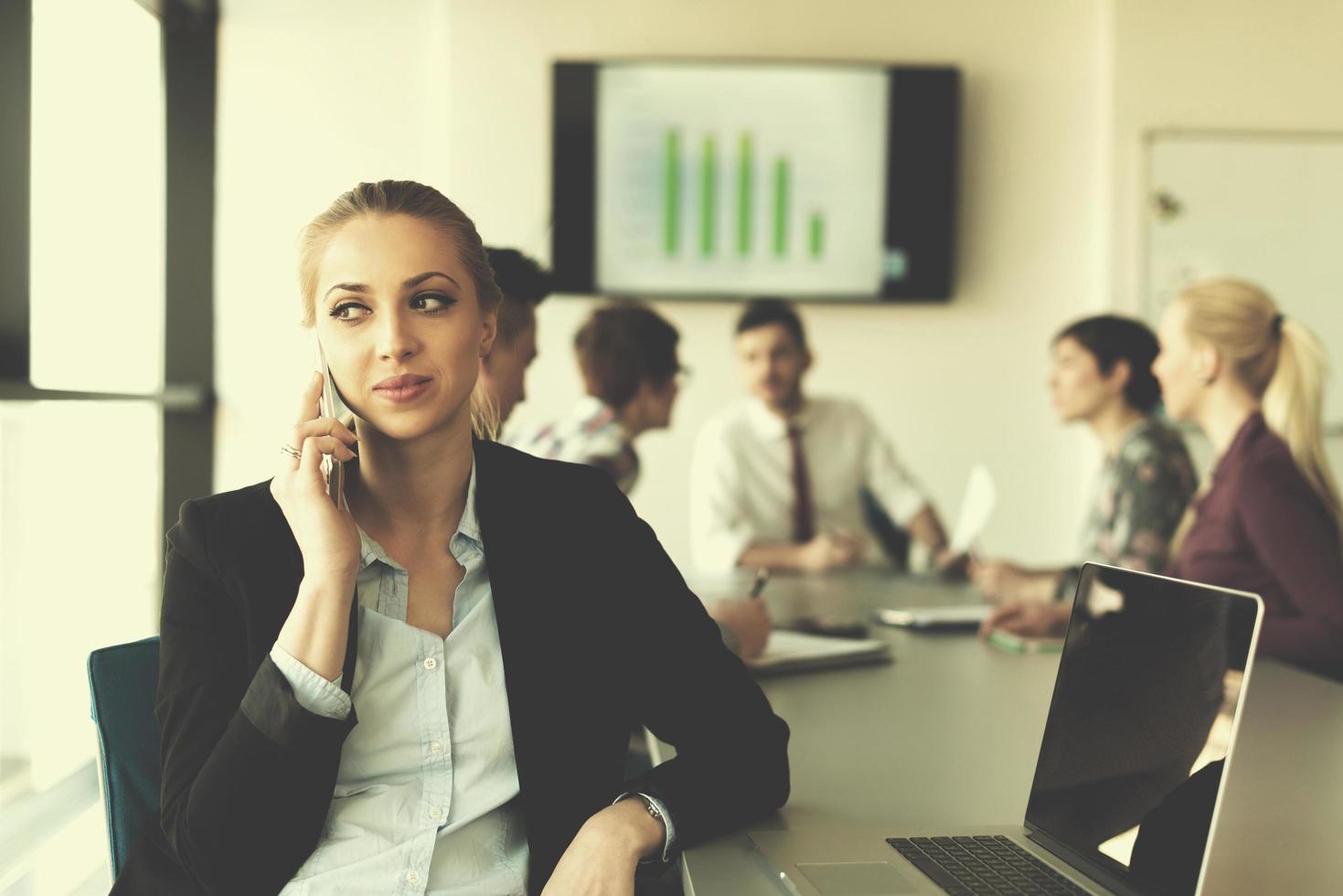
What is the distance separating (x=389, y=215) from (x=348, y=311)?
0.11 m

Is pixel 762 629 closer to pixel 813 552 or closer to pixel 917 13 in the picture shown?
pixel 813 552

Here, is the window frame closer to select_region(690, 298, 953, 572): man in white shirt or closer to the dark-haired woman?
select_region(690, 298, 953, 572): man in white shirt

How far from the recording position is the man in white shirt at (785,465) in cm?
364

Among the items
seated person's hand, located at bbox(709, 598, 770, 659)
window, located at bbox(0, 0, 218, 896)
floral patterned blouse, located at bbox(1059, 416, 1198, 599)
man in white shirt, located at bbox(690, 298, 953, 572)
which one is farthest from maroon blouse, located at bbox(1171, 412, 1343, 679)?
window, located at bbox(0, 0, 218, 896)

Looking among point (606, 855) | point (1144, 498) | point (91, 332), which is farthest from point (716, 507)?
point (606, 855)

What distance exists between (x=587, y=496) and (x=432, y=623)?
0.22m

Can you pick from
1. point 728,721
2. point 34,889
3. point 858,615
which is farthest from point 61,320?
point 728,721

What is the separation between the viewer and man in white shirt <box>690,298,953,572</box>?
3645 millimetres

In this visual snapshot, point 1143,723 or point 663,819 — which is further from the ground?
point 1143,723

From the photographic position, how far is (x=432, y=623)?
47.2 inches

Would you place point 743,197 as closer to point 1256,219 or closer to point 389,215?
point 1256,219

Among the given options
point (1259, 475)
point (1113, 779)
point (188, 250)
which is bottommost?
point (1113, 779)

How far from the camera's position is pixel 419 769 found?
1146mm

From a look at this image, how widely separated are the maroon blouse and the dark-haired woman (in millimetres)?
303
